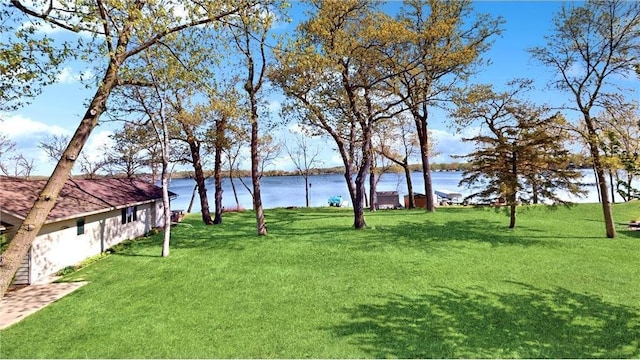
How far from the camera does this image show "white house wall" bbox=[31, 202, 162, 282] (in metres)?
12.8

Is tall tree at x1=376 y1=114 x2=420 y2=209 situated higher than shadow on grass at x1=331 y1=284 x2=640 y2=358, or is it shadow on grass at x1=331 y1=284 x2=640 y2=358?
tall tree at x1=376 y1=114 x2=420 y2=209

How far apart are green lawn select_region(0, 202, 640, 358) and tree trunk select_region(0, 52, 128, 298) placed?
2.21 m

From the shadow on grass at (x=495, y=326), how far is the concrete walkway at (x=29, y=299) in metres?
8.45

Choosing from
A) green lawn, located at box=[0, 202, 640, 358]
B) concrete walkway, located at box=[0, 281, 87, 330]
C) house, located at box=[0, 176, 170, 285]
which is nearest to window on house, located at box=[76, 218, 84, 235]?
house, located at box=[0, 176, 170, 285]

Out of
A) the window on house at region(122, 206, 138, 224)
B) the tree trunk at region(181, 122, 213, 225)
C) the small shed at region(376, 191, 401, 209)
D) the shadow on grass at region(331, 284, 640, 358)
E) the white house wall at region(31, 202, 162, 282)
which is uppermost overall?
the tree trunk at region(181, 122, 213, 225)

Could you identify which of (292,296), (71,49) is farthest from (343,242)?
(71,49)

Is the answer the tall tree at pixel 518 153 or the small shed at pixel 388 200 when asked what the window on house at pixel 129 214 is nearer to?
the tall tree at pixel 518 153

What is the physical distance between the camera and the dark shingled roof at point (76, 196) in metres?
13.0

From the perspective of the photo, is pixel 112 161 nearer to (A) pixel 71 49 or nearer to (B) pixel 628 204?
(A) pixel 71 49

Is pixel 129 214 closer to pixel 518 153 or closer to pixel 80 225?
pixel 80 225

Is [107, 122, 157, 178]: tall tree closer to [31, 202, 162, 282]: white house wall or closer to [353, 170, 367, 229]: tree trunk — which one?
[31, 202, 162, 282]: white house wall

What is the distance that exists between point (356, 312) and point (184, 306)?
4551 mm

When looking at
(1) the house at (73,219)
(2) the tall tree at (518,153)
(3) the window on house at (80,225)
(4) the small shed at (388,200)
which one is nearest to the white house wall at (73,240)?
(1) the house at (73,219)

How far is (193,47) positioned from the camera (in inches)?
360
